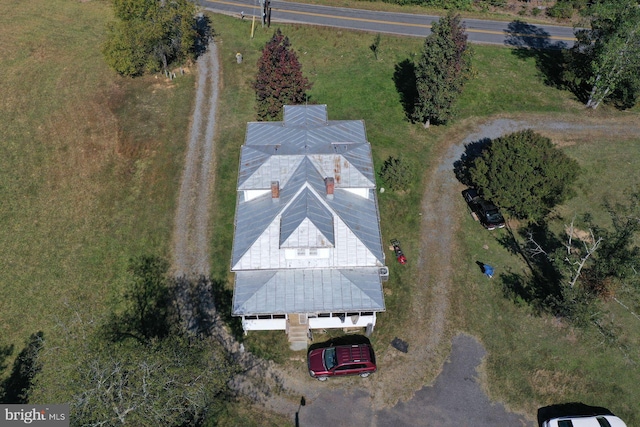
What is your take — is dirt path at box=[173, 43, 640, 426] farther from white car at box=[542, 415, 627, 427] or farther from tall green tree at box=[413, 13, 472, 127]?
tall green tree at box=[413, 13, 472, 127]

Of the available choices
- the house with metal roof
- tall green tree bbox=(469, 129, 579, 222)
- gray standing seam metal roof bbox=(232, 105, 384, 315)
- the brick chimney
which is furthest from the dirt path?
the brick chimney

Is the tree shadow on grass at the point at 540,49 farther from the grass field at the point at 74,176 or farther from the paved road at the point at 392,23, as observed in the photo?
the grass field at the point at 74,176

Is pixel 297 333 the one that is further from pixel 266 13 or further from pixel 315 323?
pixel 266 13

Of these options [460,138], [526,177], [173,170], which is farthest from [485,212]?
[173,170]

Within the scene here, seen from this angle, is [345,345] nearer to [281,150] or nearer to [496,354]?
[496,354]

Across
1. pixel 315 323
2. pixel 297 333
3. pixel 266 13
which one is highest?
pixel 266 13
